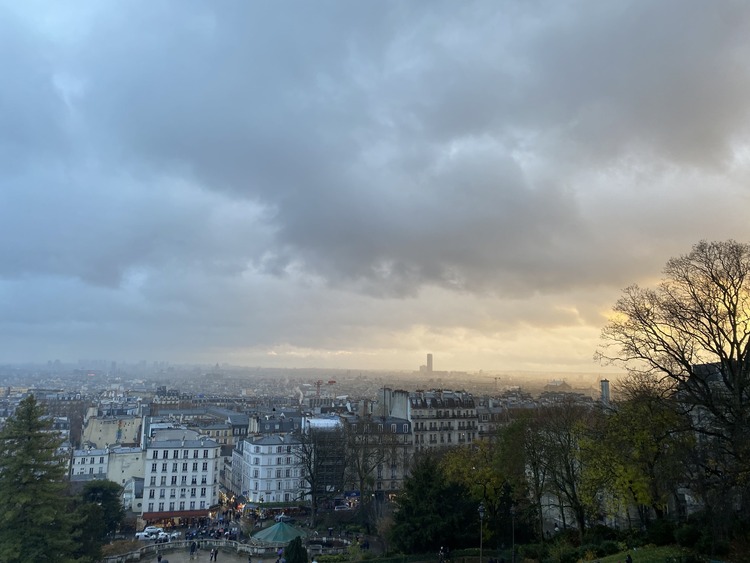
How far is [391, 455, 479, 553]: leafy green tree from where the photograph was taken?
3491 cm

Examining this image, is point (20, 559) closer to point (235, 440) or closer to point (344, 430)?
point (344, 430)

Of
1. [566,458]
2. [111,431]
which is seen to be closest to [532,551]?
[566,458]

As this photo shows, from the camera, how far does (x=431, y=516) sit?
115 feet

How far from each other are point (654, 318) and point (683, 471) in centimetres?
746

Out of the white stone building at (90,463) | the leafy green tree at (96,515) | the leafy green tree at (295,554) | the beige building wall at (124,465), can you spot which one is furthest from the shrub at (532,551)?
the white stone building at (90,463)

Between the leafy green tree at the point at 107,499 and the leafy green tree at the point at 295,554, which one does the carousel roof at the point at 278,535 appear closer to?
the leafy green tree at the point at 295,554

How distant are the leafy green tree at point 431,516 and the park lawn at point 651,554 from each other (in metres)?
10.3

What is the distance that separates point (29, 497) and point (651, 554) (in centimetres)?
3352

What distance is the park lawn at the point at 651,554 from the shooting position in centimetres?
2384

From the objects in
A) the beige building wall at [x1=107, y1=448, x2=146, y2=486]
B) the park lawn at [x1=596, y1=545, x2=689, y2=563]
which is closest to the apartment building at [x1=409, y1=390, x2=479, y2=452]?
the beige building wall at [x1=107, y1=448, x2=146, y2=486]

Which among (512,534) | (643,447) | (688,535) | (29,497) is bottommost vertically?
(512,534)

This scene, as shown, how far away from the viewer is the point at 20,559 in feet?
103

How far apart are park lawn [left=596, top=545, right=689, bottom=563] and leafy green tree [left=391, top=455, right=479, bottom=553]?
10303 millimetres

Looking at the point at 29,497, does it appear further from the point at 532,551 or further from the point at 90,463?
the point at 90,463
